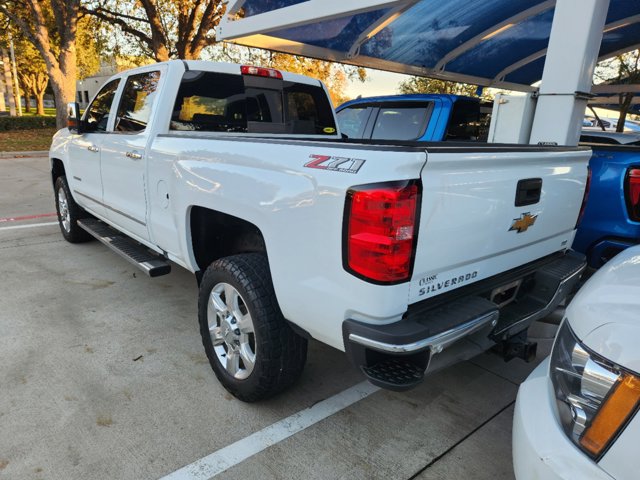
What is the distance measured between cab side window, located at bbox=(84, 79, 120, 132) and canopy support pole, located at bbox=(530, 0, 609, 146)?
3889mm

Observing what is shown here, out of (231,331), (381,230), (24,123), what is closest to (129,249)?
(231,331)

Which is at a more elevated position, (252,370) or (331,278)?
(331,278)

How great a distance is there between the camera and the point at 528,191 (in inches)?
93.1

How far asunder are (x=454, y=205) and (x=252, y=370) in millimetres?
1408

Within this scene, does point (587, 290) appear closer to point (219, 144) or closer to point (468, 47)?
point (219, 144)


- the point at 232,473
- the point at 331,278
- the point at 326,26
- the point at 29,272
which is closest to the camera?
the point at 331,278

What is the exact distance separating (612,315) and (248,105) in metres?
3.29

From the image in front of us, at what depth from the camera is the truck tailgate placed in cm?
192

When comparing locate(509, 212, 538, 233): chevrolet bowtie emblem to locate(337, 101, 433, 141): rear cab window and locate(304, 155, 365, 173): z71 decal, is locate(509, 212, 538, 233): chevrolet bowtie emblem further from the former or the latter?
locate(337, 101, 433, 141): rear cab window

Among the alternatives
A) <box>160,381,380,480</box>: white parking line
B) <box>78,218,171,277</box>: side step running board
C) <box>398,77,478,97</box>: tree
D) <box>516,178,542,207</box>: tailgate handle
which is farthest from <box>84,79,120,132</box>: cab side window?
<box>398,77,478,97</box>: tree

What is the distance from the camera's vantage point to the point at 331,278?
6.44 feet

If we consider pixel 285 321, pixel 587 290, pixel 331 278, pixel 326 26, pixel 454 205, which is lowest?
pixel 285 321

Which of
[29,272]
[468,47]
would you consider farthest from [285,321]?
[468,47]

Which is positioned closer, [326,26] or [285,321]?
[285,321]
